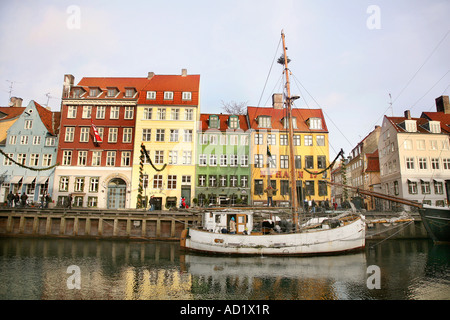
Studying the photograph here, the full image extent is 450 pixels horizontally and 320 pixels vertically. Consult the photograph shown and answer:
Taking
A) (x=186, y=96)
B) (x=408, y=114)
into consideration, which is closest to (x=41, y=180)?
(x=186, y=96)

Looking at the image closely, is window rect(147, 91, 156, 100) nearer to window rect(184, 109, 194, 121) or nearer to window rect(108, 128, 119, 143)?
window rect(184, 109, 194, 121)

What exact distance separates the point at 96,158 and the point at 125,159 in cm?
408

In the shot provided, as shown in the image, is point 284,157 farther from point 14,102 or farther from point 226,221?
point 14,102

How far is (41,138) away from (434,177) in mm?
58009

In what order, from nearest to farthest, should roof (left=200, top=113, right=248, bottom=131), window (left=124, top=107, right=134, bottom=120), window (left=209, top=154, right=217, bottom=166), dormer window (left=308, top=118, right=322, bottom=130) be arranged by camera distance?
1. window (left=209, top=154, right=217, bottom=166)
2. window (left=124, top=107, right=134, bottom=120)
3. roof (left=200, top=113, right=248, bottom=131)
4. dormer window (left=308, top=118, right=322, bottom=130)

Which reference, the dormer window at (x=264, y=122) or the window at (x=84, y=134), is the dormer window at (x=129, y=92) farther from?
the dormer window at (x=264, y=122)

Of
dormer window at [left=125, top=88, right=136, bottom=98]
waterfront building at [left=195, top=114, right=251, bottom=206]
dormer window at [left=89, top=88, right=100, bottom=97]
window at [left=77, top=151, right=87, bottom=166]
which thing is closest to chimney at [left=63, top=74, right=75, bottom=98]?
dormer window at [left=89, top=88, right=100, bottom=97]

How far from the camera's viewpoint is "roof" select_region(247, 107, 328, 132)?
45188 mm

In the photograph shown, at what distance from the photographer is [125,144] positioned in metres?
42.1

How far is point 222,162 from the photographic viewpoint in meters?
42.9

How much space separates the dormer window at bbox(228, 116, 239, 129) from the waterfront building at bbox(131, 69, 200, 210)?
16.5ft

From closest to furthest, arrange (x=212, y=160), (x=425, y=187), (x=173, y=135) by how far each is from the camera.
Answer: (x=173, y=135) < (x=212, y=160) < (x=425, y=187)
